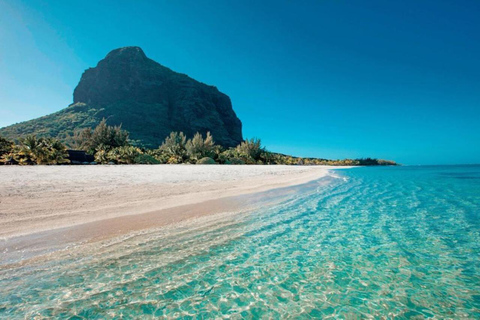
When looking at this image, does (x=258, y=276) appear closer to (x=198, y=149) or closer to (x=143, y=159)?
(x=143, y=159)

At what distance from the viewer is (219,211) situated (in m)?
7.79

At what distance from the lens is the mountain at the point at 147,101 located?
106 m

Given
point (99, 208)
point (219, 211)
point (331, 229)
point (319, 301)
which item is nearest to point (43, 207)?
point (99, 208)

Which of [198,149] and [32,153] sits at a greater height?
[198,149]

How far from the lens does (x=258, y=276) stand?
A: 3.74 meters

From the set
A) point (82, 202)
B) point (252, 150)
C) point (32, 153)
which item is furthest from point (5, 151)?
point (252, 150)

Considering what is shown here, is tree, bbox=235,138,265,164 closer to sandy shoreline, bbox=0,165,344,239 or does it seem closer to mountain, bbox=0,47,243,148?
sandy shoreline, bbox=0,165,344,239

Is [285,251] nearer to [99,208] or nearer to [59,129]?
[99,208]

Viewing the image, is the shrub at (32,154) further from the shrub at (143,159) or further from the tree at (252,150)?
the tree at (252,150)

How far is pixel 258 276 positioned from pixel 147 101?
5590 inches

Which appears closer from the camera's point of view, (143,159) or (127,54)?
(143,159)

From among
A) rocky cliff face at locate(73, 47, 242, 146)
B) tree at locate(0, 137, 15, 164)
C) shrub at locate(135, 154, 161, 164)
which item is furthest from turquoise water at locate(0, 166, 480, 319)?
rocky cliff face at locate(73, 47, 242, 146)

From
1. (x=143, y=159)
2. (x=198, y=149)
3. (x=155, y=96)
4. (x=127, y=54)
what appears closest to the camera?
(x=143, y=159)

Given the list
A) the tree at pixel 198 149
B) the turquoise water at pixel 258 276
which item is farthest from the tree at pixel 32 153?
the turquoise water at pixel 258 276
